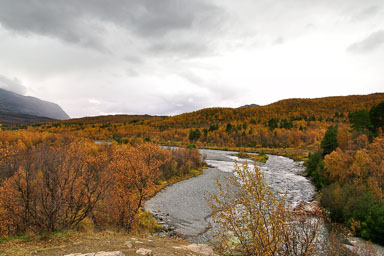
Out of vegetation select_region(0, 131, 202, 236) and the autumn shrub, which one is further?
vegetation select_region(0, 131, 202, 236)

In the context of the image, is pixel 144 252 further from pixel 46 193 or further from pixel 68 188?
pixel 46 193

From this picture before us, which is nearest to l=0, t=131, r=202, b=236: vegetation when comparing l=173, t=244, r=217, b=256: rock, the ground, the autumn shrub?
the autumn shrub

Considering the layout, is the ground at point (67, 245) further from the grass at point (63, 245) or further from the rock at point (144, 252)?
the rock at point (144, 252)

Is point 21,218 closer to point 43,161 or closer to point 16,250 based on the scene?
point 43,161

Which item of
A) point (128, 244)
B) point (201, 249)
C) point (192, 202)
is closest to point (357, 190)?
point (201, 249)

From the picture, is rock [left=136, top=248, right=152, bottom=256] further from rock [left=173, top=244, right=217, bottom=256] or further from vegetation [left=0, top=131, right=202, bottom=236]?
vegetation [left=0, top=131, right=202, bottom=236]

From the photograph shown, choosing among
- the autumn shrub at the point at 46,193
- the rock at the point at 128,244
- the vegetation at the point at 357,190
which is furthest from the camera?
the vegetation at the point at 357,190

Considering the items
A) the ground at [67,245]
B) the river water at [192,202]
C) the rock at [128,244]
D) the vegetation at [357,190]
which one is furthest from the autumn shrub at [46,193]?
the vegetation at [357,190]

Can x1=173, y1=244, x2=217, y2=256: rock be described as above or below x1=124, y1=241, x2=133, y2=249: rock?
below

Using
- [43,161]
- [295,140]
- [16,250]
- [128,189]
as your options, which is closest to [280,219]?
[16,250]

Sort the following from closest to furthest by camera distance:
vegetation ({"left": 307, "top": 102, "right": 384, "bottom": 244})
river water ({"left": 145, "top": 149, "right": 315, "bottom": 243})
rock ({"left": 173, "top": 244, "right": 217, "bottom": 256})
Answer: rock ({"left": 173, "top": 244, "right": 217, "bottom": 256}), vegetation ({"left": 307, "top": 102, "right": 384, "bottom": 244}), river water ({"left": 145, "top": 149, "right": 315, "bottom": 243})

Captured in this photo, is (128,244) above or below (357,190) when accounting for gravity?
below

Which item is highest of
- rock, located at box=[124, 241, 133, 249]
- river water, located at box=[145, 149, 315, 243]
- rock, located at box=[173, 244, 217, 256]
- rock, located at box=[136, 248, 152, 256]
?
rock, located at box=[136, 248, 152, 256]

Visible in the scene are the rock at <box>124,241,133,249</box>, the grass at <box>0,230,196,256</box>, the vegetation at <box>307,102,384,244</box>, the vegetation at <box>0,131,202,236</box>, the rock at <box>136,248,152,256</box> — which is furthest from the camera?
the vegetation at <box>307,102,384,244</box>
